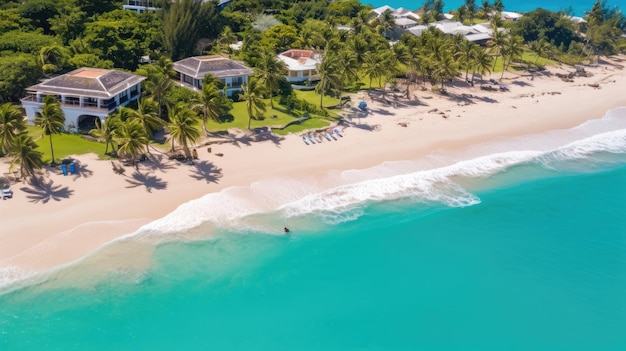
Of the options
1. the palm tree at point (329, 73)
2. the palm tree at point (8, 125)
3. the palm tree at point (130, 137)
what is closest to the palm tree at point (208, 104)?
the palm tree at point (130, 137)

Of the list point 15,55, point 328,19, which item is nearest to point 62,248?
point 15,55

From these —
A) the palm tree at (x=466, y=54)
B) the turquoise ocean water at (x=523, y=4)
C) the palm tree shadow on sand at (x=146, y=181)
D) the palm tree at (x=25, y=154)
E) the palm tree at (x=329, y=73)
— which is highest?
the turquoise ocean water at (x=523, y=4)

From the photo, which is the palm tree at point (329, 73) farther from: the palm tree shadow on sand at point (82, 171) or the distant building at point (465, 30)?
the distant building at point (465, 30)

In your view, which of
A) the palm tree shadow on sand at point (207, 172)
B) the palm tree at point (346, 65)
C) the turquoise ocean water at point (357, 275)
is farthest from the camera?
the palm tree at point (346, 65)

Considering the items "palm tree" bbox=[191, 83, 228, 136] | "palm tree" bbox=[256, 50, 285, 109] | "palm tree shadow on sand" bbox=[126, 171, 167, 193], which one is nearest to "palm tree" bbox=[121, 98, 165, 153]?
"palm tree shadow on sand" bbox=[126, 171, 167, 193]

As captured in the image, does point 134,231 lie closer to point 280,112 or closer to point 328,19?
point 280,112

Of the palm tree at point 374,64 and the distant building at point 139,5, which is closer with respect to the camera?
the palm tree at point 374,64

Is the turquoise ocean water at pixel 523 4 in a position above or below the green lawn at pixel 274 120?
above
